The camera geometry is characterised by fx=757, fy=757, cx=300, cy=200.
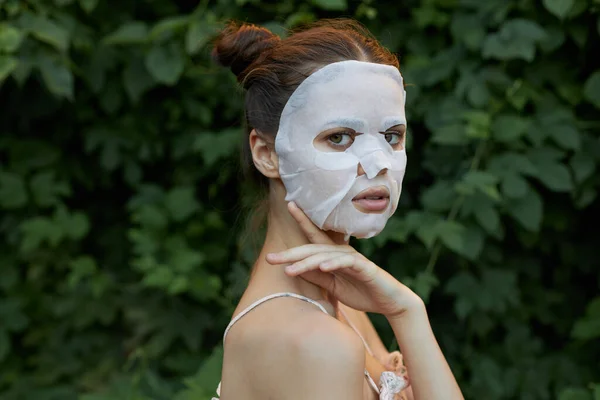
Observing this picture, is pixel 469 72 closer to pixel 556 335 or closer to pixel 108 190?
pixel 556 335

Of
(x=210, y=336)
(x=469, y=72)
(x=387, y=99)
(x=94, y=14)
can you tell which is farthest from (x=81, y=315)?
(x=387, y=99)

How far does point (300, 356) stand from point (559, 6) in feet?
5.31

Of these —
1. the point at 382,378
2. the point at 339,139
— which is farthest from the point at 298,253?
the point at 382,378

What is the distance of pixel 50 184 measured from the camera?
9.72 ft

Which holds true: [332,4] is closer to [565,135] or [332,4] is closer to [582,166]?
[565,135]

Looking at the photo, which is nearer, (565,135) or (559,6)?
(559,6)

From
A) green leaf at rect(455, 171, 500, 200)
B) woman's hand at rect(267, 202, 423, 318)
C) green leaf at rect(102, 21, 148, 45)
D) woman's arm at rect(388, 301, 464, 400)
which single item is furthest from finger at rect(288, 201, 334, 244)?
green leaf at rect(102, 21, 148, 45)

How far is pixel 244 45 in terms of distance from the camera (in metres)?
1.69

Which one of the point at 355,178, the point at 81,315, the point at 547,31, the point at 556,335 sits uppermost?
the point at 355,178

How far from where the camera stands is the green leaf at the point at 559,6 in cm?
241

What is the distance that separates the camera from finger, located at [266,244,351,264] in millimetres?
1407

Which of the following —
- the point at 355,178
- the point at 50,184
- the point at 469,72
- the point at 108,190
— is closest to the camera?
the point at 355,178

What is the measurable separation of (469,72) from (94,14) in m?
1.47

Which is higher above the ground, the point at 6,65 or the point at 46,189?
the point at 6,65
